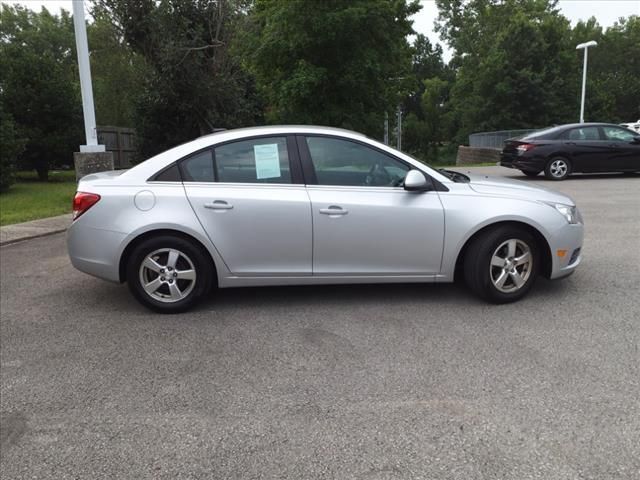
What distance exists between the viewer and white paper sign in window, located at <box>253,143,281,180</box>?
4828mm

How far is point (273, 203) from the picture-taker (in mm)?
4707

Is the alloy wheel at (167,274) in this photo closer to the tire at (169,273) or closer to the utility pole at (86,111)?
the tire at (169,273)

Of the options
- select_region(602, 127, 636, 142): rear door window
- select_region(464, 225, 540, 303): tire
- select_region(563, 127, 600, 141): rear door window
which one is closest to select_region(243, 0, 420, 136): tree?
select_region(563, 127, 600, 141): rear door window

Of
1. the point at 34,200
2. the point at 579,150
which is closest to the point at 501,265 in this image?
the point at 579,150

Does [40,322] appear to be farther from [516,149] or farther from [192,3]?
[192,3]

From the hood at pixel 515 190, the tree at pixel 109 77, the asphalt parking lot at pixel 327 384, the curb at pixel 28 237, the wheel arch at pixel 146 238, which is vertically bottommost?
the asphalt parking lot at pixel 327 384

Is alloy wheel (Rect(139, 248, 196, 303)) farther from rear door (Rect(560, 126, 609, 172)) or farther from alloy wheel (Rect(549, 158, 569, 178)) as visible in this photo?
rear door (Rect(560, 126, 609, 172))

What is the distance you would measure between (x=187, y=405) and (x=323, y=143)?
2593 millimetres

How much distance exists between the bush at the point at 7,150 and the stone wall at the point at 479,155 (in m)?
21.5

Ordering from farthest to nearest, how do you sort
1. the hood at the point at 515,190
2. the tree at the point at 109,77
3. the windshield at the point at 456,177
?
the tree at the point at 109,77 < the windshield at the point at 456,177 < the hood at the point at 515,190

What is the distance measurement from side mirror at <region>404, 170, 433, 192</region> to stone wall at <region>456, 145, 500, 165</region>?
24512mm

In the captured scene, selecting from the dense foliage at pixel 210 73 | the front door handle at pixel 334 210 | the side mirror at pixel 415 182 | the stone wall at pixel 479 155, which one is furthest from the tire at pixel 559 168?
the stone wall at pixel 479 155

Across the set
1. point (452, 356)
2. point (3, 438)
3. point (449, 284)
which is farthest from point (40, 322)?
point (449, 284)

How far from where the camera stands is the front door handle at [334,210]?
4.70 meters
